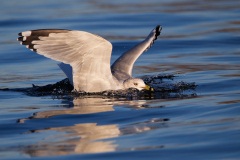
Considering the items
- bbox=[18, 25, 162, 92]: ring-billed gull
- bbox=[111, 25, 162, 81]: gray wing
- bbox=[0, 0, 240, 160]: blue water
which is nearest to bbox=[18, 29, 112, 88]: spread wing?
bbox=[18, 25, 162, 92]: ring-billed gull

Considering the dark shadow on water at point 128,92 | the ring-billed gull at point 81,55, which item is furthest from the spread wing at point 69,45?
the dark shadow on water at point 128,92

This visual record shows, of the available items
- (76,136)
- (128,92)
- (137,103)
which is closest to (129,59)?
(128,92)

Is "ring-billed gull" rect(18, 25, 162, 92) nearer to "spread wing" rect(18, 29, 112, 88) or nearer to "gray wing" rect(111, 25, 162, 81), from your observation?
"spread wing" rect(18, 29, 112, 88)

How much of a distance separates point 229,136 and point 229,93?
3.26 meters

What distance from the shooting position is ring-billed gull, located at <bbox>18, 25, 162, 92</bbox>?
11828mm

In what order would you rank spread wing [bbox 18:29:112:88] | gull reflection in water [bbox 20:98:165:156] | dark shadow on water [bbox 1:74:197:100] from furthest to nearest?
dark shadow on water [bbox 1:74:197:100]
spread wing [bbox 18:29:112:88]
gull reflection in water [bbox 20:98:165:156]

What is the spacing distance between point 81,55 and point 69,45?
0.28m

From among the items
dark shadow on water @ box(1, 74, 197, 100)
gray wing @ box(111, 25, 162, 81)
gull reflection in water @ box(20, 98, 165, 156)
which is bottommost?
gull reflection in water @ box(20, 98, 165, 156)

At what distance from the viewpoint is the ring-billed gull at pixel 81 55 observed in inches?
466

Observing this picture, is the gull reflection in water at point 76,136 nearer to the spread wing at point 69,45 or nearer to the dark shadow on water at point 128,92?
the spread wing at point 69,45

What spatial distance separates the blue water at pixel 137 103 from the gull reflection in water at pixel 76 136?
0.4 inches

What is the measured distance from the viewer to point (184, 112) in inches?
434

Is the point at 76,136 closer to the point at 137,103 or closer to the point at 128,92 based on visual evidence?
the point at 137,103

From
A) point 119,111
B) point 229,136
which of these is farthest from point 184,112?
point 229,136
